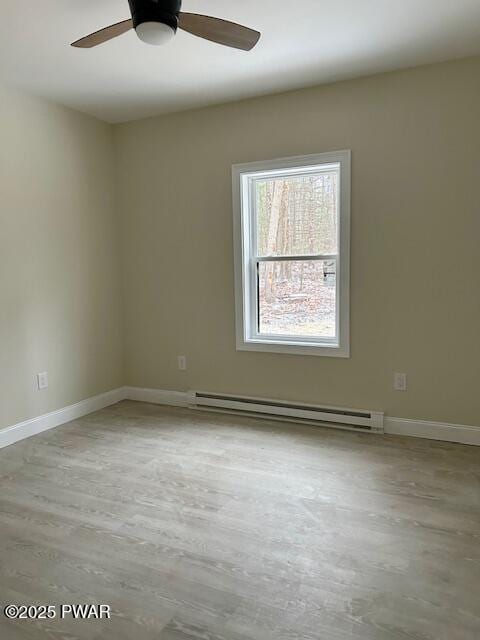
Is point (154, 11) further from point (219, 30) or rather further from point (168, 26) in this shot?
point (219, 30)

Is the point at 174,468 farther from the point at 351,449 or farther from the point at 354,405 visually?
the point at 354,405

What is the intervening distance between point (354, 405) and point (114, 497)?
6.12 ft

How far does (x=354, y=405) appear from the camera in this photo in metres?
3.36

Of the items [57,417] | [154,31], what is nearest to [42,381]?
[57,417]

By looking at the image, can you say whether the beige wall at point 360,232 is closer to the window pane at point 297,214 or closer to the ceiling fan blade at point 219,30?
the window pane at point 297,214

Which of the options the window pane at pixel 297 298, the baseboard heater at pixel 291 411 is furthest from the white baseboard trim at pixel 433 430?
the window pane at pixel 297 298

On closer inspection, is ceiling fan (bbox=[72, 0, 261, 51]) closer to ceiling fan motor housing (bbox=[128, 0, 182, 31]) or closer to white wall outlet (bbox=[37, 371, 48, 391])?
ceiling fan motor housing (bbox=[128, 0, 182, 31])

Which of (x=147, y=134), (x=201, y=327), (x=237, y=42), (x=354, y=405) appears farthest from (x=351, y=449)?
(x=147, y=134)

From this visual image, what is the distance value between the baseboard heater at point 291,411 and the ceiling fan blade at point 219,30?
2.49 metres

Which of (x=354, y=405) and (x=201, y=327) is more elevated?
(x=201, y=327)

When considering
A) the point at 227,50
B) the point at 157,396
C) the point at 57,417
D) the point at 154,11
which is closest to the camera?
the point at 154,11

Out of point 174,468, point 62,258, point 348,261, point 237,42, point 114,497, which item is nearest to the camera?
point 237,42

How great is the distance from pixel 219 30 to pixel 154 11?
1.13 ft

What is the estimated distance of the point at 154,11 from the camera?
1.77 m
